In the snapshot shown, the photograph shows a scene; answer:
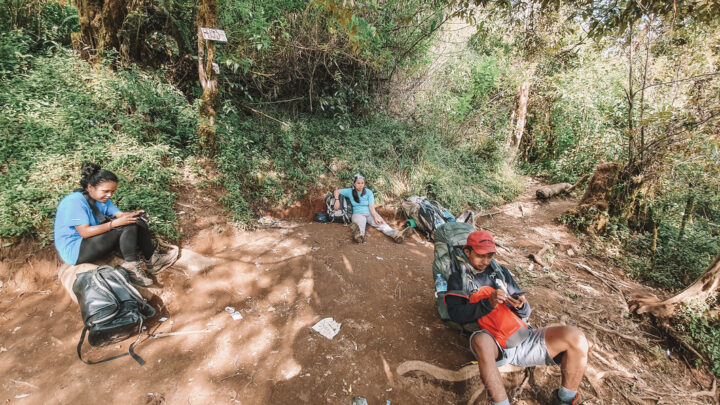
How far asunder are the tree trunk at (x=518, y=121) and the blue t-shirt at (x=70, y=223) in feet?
37.6

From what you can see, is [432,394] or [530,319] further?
[530,319]

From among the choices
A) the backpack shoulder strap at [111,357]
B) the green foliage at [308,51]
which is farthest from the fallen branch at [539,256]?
the backpack shoulder strap at [111,357]

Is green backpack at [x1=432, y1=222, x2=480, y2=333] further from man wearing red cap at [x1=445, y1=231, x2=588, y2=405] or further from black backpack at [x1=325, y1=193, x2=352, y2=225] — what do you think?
black backpack at [x1=325, y1=193, x2=352, y2=225]

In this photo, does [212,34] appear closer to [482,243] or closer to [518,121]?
[482,243]

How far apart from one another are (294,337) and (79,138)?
428 cm

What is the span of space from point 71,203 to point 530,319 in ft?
17.4

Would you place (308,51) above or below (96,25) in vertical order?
above

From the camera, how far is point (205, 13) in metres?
4.23

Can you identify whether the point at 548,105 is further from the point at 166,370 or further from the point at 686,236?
the point at 166,370

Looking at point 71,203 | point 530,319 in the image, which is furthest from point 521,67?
point 71,203

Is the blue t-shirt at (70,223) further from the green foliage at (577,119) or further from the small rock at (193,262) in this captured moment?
the green foliage at (577,119)

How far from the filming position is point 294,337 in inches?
116

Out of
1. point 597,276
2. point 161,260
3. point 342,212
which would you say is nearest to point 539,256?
point 597,276

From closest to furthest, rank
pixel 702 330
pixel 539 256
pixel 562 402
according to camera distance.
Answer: pixel 562 402, pixel 702 330, pixel 539 256
